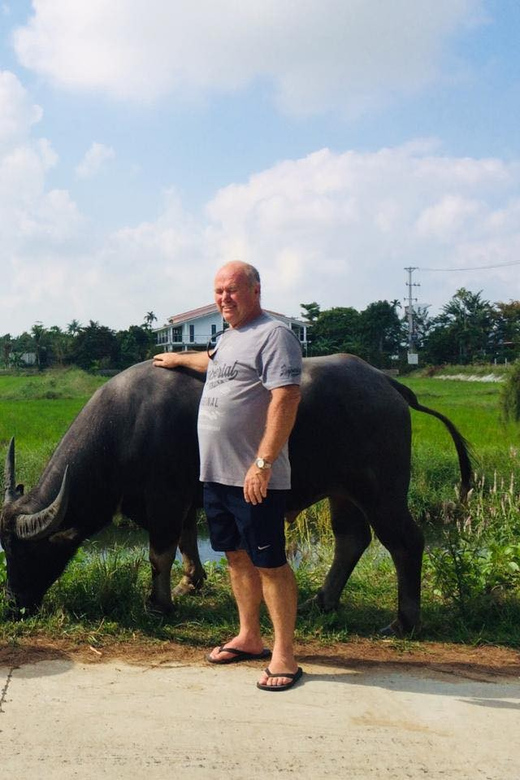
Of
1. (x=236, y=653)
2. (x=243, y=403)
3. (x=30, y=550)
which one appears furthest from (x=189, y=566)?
(x=243, y=403)

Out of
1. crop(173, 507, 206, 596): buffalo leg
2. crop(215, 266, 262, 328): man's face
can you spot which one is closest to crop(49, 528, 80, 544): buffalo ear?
crop(173, 507, 206, 596): buffalo leg

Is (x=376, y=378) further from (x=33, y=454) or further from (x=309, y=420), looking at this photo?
(x=33, y=454)

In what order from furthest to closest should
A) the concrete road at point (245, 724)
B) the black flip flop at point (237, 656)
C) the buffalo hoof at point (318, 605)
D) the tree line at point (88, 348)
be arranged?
the tree line at point (88, 348)
the buffalo hoof at point (318, 605)
the black flip flop at point (237, 656)
the concrete road at point (245, 724)

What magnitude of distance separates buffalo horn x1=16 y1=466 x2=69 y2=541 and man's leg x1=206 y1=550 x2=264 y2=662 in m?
1.02

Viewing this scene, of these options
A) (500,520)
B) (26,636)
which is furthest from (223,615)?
(500,520)

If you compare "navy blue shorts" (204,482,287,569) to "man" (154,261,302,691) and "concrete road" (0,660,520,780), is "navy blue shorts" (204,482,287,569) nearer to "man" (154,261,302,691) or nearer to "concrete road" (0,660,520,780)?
"man" (154,261,302,691)

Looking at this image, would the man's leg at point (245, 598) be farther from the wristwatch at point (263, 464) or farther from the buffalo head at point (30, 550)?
the buffalo head at point (30, 550)

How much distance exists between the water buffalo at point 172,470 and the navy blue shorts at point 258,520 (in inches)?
33.8

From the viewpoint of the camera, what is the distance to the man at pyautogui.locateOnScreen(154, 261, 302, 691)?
11.4ft

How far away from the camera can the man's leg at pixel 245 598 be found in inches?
153

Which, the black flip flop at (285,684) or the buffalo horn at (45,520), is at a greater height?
the buffalo horn at (45,520)

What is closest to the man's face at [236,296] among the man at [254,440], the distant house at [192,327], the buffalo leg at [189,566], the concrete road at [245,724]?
the man at [254,440]

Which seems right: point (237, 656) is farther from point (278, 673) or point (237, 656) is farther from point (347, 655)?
point (347, 655)

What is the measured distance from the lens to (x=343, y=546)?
5.09m
